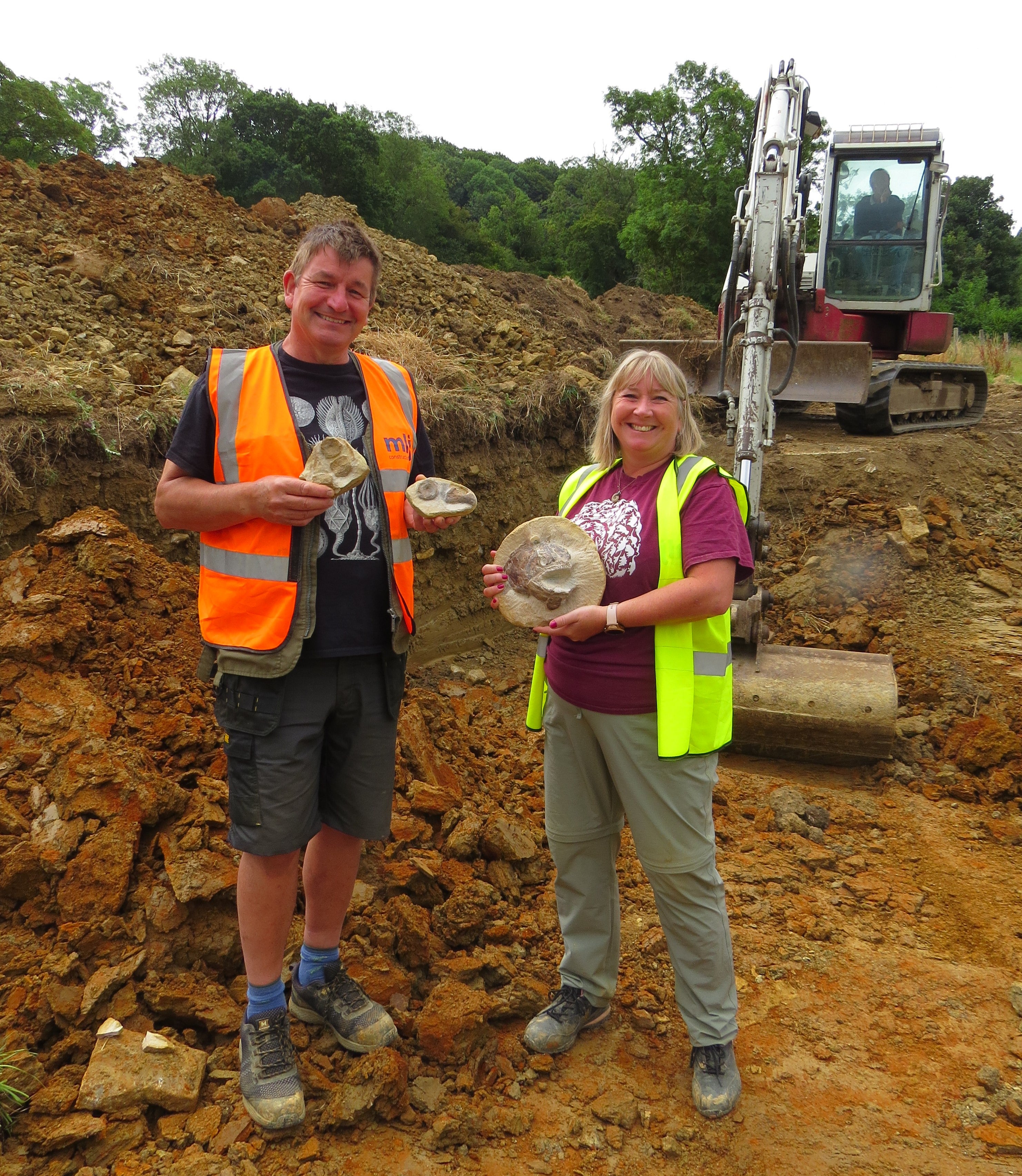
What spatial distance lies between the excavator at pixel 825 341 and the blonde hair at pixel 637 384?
229 centimetres

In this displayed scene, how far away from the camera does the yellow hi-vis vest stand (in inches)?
86.2

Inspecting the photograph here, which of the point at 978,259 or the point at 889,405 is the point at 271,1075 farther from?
the point at 978,259

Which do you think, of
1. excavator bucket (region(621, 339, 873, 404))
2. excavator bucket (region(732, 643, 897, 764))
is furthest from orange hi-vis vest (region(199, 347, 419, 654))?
excavator bucket (region(621, 339, 873, 404))

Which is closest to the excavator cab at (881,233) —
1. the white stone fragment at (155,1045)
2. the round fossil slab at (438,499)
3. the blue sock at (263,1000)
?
the round fossil slab at (438,499)

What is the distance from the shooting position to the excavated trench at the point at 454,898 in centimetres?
226

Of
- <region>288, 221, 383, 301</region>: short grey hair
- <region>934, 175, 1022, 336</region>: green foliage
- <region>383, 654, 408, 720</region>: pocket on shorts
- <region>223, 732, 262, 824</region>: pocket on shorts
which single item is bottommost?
<region>223, 732, 262, 824</region>: pocket on shorts

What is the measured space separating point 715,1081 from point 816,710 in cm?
259

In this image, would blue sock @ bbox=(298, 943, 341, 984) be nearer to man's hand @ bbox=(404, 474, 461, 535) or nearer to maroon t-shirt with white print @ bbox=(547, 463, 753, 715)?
maroon t-shirt with white print @ bbox=(547, 463, 753, 715)

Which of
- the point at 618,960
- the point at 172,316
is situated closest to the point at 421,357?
the point at 172,316

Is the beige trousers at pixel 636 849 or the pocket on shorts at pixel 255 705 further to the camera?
the beige trousers at pixel 636 849

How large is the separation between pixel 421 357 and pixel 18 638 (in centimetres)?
442

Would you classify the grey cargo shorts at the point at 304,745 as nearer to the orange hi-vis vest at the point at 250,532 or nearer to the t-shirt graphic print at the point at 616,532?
the orange hi-vis vest at the point at 250,532

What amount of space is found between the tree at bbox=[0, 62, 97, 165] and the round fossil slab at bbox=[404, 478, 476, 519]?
1828 cm

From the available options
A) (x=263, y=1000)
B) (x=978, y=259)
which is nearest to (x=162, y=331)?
(x=263, y=1000)
